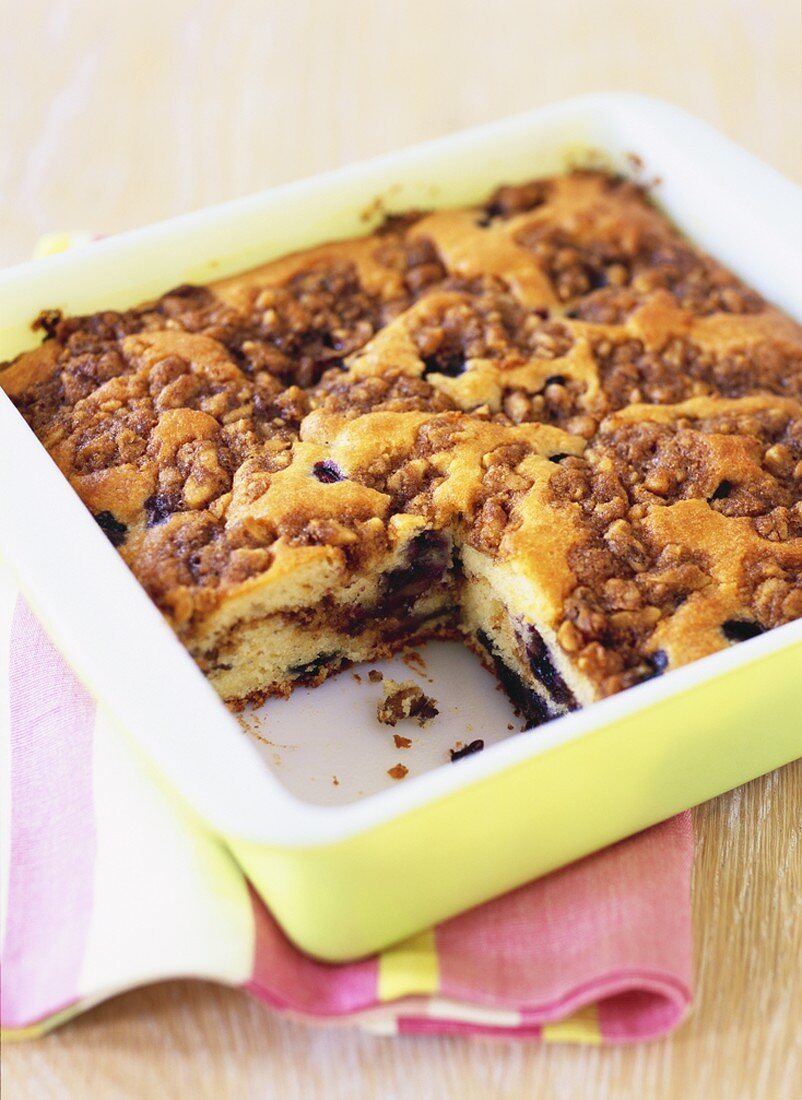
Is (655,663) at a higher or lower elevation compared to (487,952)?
higher

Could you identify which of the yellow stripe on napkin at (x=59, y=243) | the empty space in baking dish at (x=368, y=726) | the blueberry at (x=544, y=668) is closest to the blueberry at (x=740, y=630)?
the blueberry at (x=544, y=668)

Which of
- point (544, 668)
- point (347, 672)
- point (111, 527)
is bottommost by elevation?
point (347, 672)

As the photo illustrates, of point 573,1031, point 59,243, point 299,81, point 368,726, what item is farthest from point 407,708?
point 299,81

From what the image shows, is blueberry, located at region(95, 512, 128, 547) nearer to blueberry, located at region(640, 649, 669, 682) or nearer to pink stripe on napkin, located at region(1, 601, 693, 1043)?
pink stripe on napkin, located at region(1, 601, 693, 1043)

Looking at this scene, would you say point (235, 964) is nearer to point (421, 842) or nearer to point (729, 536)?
point (421, 842)

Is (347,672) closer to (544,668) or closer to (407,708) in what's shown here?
(407,708)

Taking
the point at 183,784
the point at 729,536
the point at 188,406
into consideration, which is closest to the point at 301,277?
the point at 188,406

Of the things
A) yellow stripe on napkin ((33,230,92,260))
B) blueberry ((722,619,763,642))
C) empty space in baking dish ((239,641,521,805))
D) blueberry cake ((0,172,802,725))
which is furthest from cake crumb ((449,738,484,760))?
yellow stripe on napkin ((33,230,92,260))

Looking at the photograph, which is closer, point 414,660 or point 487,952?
point 487,952
